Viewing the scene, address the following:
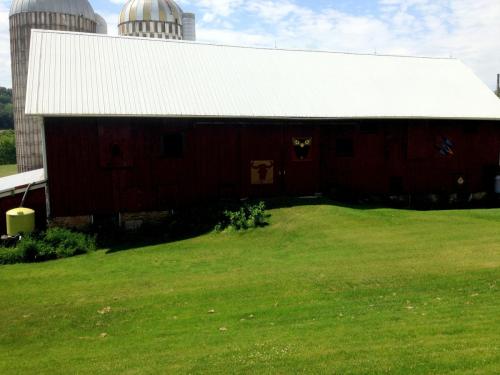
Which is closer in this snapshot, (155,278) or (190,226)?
(155,278)

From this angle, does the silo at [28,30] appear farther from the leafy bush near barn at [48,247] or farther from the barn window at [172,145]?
the leafy bush near barn at [48,247]

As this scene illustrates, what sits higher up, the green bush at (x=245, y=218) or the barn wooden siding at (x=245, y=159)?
the barn wooden siding at (x=245, y=159)

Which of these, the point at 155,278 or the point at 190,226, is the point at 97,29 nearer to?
the point at 190,226

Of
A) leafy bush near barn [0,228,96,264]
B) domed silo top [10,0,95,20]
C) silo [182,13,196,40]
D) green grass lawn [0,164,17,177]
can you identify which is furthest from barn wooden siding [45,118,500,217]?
silo [182,13,196,40]

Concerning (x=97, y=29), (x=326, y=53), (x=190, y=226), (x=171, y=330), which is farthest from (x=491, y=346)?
(x=97, y=29)

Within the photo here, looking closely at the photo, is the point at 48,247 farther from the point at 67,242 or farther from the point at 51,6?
the point at 51,6

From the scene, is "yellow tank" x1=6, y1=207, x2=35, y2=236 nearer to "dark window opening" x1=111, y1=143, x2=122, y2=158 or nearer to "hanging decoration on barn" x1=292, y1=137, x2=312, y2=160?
"dark window opening" x1=111, y1=143, x2=122, y2=158

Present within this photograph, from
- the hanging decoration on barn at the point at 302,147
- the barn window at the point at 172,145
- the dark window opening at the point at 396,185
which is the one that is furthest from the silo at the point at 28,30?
the dark window opening at the point at 396,185

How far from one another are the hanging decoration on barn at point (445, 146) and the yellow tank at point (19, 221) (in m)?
16.5

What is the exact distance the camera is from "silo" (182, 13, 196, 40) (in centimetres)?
4622

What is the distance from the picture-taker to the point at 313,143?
64.1 feet

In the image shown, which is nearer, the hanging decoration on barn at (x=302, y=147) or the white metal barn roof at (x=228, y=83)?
the white metal barn roof at (x=228, y=83)

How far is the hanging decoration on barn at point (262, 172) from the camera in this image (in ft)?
61.9

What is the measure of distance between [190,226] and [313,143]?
625 centimetres
